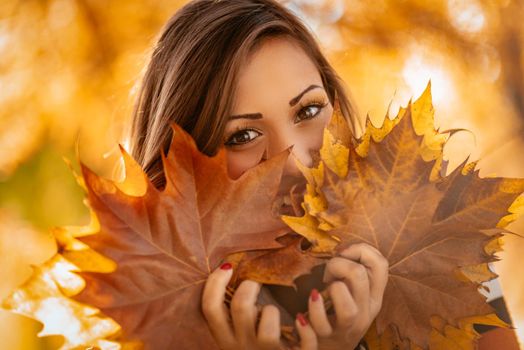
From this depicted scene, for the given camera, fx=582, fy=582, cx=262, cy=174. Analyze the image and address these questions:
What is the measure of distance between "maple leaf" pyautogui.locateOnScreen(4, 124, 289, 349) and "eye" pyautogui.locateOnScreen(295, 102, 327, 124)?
30 centimetres

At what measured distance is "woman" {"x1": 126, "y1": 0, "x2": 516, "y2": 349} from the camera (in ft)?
1.64

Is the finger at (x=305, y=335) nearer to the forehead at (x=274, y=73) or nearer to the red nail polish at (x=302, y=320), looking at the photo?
the red nail polish at (x=302, y=320)

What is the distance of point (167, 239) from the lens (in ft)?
1.64

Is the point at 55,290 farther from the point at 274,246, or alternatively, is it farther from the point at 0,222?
the point at 0,222

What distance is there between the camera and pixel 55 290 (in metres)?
0.47

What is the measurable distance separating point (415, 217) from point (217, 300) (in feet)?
0.61

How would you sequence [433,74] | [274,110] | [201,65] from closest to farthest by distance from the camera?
[274,110], [201,65], [433,74]

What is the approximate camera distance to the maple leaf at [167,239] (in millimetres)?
473

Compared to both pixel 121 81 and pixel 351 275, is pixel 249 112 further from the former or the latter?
pixel 121 81

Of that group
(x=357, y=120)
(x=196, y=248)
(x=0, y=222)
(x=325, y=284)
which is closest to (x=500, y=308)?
(x=357, y=120)

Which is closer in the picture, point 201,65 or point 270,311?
point 270,311

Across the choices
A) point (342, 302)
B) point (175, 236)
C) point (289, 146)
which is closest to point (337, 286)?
point (342, 302)

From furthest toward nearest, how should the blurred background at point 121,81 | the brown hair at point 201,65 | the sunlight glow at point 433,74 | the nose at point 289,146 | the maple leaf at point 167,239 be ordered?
1. the sunlight glow at point 433,74
2. the blurred background at point 121,81
3. the brown hair at point 201,65
4. the nose at point 289,146
5. the maple leaf at point 167,239

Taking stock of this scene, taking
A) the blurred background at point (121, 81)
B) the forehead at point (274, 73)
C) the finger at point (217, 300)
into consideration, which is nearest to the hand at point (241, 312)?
the finger at point (217, 300)
